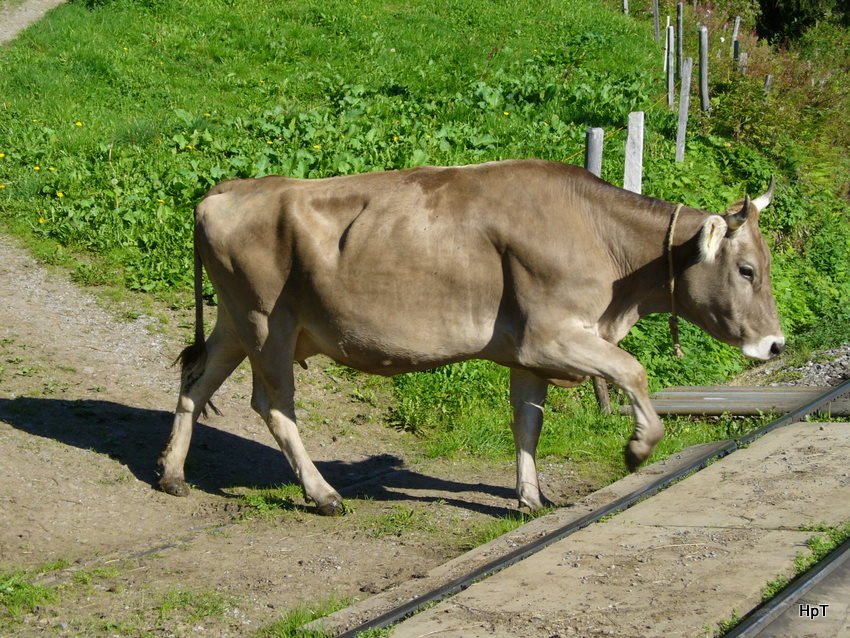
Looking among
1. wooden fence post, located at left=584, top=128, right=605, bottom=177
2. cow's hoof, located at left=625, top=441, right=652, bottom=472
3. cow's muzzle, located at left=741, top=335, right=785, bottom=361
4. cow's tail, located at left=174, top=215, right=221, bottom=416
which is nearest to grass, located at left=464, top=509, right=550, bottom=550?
cow's hoof, located at left=625, top=441, right=652, bottom=472

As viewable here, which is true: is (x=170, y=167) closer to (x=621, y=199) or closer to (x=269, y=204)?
(x=269, y=204)

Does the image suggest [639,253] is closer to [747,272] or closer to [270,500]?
[747,272]

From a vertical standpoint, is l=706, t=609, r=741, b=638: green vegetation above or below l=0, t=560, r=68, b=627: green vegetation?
above

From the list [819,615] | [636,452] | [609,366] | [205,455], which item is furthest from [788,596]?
[205,455]

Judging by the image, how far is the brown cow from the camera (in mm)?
7223

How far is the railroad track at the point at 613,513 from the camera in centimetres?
519

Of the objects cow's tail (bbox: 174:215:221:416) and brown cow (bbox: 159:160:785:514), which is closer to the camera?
brown cow (bbox: 159:160:785:514)

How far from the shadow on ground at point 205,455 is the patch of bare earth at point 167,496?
0.02m

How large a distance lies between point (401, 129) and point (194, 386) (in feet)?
23.2

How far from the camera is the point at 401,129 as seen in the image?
14.6 m

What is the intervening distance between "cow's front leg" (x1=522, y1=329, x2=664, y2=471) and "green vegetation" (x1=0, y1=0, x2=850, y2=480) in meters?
1.97

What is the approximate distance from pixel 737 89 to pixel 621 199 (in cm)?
1176

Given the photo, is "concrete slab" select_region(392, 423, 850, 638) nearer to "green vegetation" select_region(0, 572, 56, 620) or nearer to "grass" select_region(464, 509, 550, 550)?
"grass" select_region(464, 509, 550, 550)


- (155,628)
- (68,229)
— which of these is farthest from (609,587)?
(68,229)
